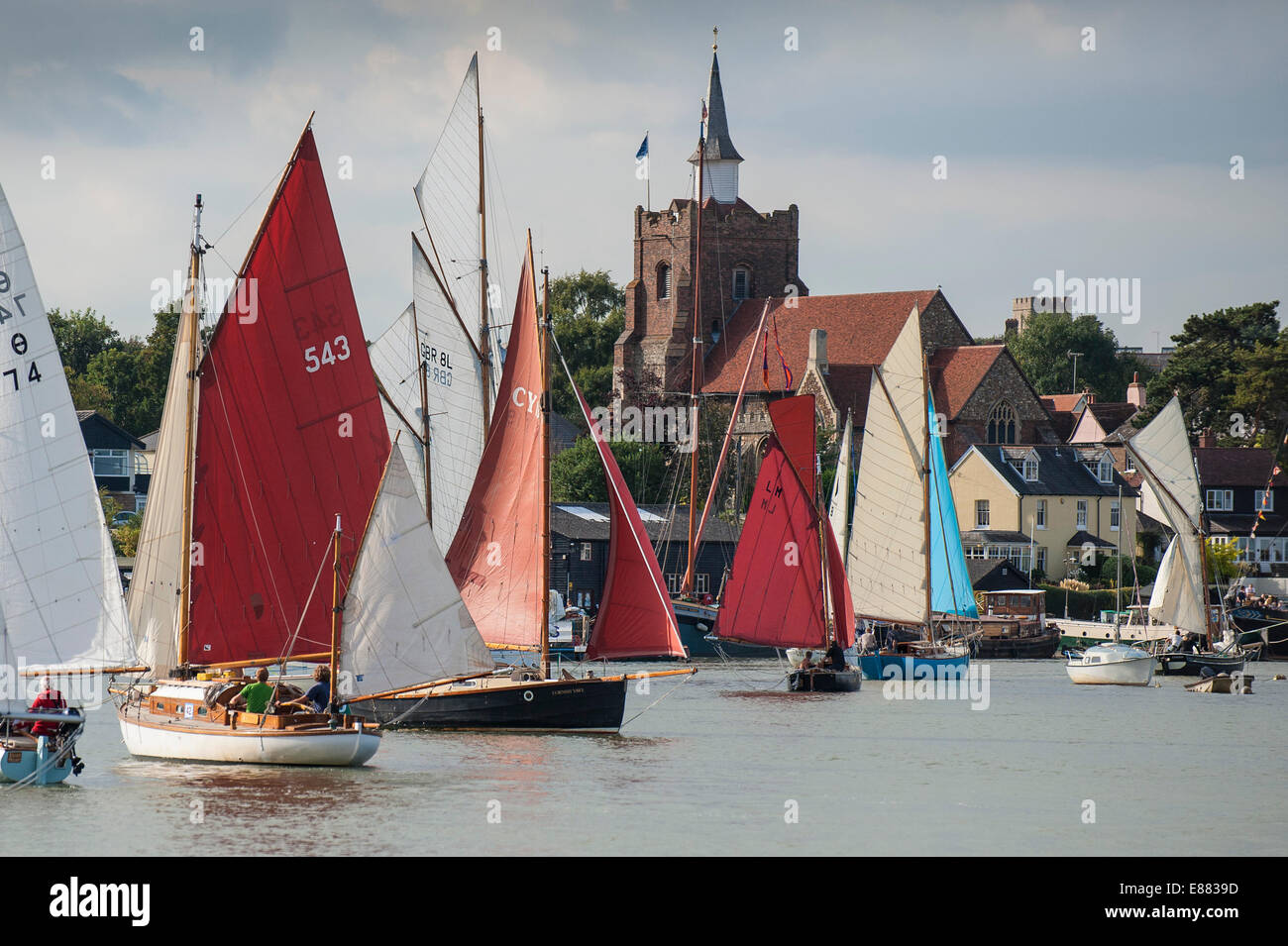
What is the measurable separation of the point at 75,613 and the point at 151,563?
4.95 metres

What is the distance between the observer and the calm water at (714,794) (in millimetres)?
31766

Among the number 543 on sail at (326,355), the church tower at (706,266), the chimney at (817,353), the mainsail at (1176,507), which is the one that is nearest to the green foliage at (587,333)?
the church tower at (706,266)

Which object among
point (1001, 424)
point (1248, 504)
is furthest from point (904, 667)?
point (1248, 504)

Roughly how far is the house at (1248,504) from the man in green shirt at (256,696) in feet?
326

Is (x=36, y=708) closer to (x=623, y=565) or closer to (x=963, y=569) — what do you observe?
(x=623, y=565)

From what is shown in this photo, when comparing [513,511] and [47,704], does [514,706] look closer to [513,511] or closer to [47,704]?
[513,511]

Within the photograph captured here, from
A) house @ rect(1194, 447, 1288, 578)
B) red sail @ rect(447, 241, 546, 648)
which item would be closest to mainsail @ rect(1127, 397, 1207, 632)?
red sail @ rect(447, 241, 546, 648)

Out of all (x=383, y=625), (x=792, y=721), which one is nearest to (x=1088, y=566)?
(x=792, y=721)

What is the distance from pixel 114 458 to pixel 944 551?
57.4 meters

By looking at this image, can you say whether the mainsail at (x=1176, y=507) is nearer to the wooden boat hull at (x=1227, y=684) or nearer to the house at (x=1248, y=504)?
the wooden boat hull at (x=1227, y=684)

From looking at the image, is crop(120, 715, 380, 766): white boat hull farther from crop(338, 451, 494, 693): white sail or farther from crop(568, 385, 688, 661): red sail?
crop(568, 385, 688, 661): red sail

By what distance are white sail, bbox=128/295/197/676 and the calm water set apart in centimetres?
255

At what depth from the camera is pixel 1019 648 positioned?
95562mm

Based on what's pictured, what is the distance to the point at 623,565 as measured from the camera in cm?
4481
